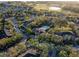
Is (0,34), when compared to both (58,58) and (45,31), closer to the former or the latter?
(45,31)

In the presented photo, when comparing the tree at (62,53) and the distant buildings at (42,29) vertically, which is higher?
the distant buildings at (42,29)

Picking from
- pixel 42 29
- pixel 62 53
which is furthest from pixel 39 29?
pixel 62 53

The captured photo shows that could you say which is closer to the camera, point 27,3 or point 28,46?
point 28,46

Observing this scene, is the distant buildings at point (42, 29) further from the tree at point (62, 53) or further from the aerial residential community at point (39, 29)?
the tree at point (62, 53)

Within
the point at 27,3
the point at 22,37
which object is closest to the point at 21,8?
the point at 27,3

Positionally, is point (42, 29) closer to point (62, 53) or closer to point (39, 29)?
point (39, 29)

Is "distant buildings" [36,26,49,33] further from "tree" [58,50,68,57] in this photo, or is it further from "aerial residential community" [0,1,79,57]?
"tree" [58,50,68,57]

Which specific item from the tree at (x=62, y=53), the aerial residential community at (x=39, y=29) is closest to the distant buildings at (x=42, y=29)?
the aerial residential community at (x=39, y=29)

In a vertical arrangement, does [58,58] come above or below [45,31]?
below
